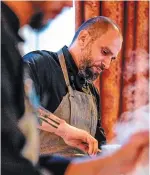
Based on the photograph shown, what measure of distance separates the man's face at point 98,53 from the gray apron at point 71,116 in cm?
6

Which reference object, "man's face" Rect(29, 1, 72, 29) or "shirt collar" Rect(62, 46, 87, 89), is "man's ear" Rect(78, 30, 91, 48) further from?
"man's face" Rect(29, 1, 72, 29)

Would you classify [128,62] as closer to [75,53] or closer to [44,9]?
[75,53]

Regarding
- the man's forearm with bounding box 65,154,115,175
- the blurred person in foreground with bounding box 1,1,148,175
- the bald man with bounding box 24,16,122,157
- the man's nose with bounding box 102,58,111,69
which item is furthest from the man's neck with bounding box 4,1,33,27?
the man's nose with bounding box 102,58,111,69

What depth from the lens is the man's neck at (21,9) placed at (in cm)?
49

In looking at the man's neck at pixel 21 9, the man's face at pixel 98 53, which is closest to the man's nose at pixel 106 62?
the man's face at pixel 98 53

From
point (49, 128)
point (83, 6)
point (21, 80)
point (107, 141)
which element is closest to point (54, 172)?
point (21, 80)

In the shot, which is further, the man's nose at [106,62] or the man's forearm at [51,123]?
the man's nose at [106,62]

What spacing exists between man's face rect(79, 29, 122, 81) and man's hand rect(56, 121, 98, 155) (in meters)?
0.17

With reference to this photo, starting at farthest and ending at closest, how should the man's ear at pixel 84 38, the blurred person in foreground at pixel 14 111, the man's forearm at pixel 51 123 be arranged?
the man's ear at pixel 84 38, the man's forearm at pixel 51 123, the blurred person in foreground at pixel 14 111

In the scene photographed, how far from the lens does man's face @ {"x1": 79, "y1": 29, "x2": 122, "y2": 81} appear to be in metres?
0.96

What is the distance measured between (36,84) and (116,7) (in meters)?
0.37

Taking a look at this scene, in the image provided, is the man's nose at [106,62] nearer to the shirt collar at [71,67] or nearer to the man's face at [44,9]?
the shirt collar at [71,67]

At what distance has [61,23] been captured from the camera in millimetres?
942

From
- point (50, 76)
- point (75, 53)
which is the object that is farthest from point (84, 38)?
point (50, 76)
